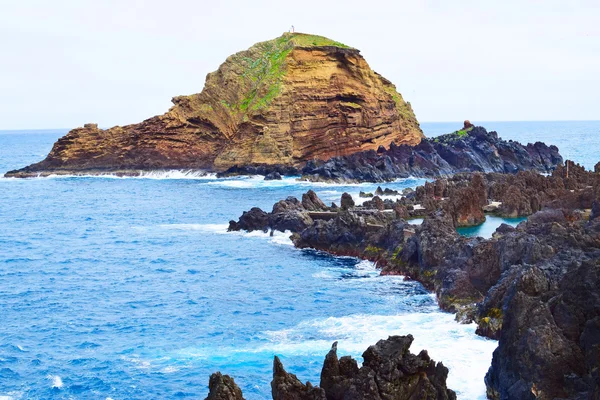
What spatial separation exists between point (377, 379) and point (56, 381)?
14103mm

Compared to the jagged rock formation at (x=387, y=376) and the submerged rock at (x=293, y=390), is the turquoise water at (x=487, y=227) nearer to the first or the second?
the jagged rock formation at (x=387, y=376)

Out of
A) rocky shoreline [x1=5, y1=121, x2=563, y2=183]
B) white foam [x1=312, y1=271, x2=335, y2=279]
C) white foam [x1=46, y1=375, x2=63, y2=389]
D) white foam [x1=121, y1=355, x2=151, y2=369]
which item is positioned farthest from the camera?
rocky shoreline [x1=5, y1=121, x2=563, y2=183]

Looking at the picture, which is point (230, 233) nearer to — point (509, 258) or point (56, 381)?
point (509, 258)

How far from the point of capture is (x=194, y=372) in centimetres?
2788

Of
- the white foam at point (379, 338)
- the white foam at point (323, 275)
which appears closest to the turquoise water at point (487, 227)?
the white foam at point (323, 275)

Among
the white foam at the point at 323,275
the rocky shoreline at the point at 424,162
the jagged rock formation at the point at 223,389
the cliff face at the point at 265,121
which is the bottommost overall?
the white foam at the point at 323,275

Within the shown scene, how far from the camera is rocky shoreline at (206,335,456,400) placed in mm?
18219

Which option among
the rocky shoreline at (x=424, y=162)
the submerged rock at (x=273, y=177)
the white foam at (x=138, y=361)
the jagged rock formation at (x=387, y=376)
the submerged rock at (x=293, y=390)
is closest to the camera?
the submerged rock at (x=293, y=390)

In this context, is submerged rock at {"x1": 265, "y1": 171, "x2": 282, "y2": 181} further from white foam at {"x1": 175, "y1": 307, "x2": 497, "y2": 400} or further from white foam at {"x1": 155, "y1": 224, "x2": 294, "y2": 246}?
white foam at {"x1": 175, "y1": 307, "x2": 497, "y2": 400}

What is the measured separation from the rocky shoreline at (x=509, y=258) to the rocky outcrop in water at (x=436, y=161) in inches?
1292

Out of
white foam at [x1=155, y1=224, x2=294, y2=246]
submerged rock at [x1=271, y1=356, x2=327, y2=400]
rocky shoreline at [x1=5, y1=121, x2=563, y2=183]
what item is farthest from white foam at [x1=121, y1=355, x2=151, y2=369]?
rocky shoreline at [x1=5, y1=121, x2=563, y2=183]

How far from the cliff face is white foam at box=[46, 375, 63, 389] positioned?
8615 cm

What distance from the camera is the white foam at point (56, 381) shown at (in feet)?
88.9

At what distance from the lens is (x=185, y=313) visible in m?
37.5
